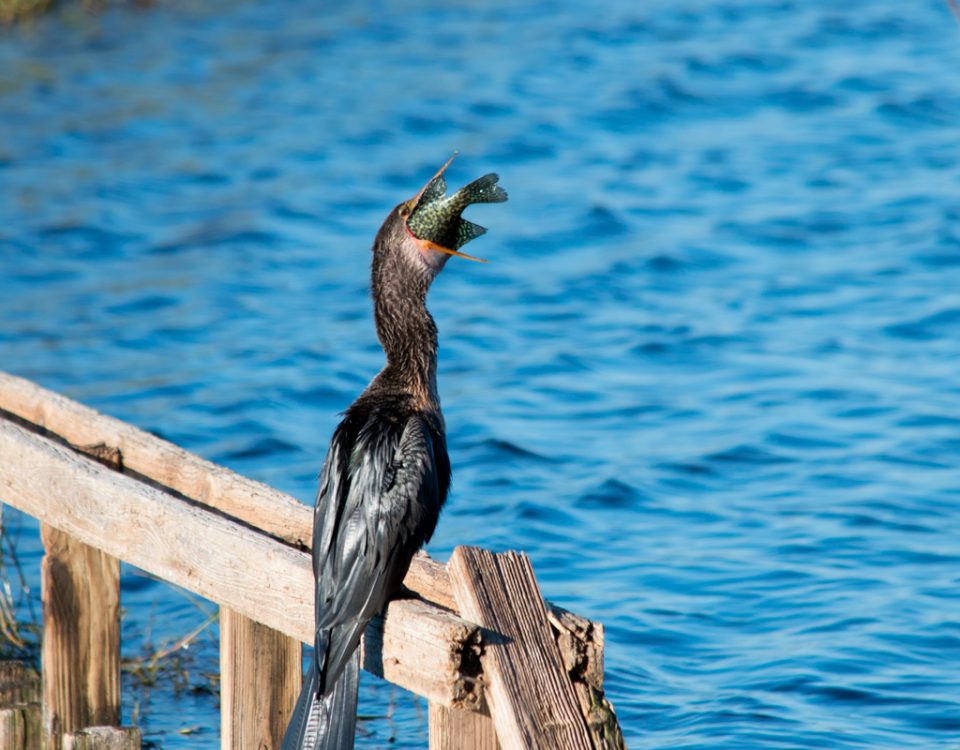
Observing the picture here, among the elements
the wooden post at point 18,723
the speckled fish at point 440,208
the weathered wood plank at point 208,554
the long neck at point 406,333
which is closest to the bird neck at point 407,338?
the long neck at point 406,333

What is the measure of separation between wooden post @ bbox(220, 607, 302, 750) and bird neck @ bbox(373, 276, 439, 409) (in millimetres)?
720

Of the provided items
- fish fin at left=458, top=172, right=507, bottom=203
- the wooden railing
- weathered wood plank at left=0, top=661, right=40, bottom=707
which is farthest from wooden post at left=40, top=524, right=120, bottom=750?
fish fin at left=458, top=172, right=507, bottom=203

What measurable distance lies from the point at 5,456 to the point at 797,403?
4.85m

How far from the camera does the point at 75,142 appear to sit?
41.8ft

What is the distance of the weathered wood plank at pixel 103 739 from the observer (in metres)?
4.40

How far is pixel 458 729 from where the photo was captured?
3.23m

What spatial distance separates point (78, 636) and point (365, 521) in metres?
1.40

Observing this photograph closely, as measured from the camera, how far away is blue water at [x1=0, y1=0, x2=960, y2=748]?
6.23 meters

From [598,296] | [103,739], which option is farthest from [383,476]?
[598,296]

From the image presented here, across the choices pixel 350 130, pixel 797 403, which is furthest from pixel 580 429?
pixel 350 130

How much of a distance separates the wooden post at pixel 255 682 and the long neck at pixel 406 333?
28.4 inches

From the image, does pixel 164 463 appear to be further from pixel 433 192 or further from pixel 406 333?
pixel 433 192

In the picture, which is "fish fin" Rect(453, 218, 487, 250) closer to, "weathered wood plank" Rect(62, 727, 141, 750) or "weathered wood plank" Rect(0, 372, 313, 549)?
"weathered wood plank" Rect(0, 372, 313, 549)

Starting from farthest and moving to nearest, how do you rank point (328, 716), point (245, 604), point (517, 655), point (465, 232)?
1. point (465, 232)
2. point (245, 604)
3. point (328, 716)
4. point (517, 655)
